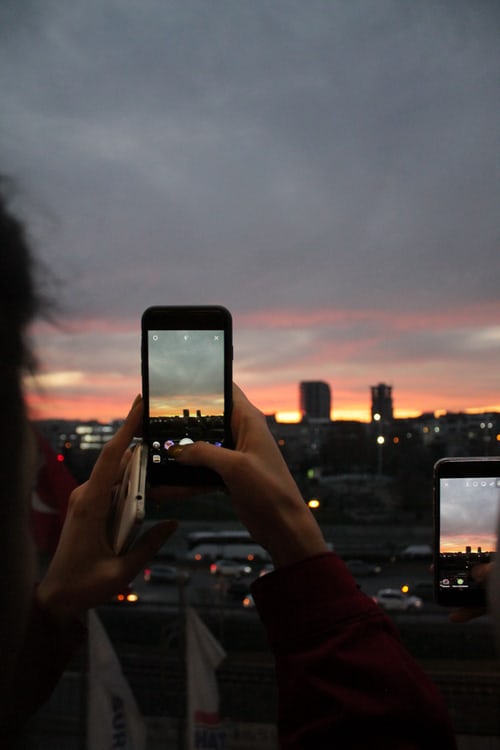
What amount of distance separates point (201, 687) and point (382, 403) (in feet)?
13.6

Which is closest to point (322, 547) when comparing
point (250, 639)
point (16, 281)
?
point (16, 281)

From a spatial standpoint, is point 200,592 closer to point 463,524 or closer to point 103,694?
point 103,694

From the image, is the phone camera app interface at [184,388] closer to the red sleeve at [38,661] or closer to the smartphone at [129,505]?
the smartphone at [129,505]

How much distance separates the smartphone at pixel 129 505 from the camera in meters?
0.58

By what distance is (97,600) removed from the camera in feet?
2.02

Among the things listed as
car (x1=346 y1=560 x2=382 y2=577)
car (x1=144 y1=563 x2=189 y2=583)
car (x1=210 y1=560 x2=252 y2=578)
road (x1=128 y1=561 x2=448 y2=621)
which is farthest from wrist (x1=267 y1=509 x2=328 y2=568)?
car (x1=144 y1=563 x2=189 y2=583)

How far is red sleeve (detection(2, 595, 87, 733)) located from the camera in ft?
1.88

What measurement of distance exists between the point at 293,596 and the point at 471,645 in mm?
8845

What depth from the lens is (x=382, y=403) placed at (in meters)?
2.03

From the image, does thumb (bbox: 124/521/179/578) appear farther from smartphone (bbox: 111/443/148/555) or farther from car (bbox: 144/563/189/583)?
car (bbox: 144/563/189/583)

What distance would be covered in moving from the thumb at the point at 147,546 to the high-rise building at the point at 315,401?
1626 millimetres

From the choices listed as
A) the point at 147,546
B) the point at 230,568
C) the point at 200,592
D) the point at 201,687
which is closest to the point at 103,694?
the point at 201,687

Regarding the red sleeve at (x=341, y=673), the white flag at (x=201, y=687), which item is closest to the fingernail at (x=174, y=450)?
the red sleeve at (x=341, y=673)

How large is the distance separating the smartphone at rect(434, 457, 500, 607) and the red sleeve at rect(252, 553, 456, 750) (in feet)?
1.21
